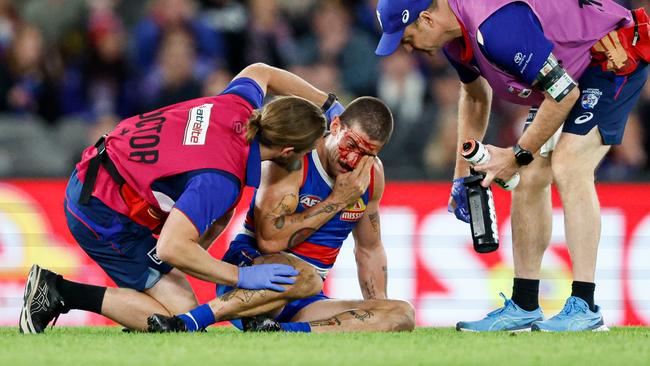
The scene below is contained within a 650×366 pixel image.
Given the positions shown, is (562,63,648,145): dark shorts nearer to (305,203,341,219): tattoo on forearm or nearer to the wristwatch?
the wristwatch

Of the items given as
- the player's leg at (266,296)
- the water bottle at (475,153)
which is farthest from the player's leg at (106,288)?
the water bottle at (475,153)

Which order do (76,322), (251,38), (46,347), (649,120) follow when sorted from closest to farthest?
(46,347), (76,322), (649,120), (251,38)

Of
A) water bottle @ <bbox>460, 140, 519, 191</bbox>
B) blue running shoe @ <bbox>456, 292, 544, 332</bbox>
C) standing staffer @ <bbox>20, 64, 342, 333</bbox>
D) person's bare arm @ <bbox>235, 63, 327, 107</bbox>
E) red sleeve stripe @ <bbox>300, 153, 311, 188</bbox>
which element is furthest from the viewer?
person's bare arm @ <bbox>235, 63, 327, 107</bbox>

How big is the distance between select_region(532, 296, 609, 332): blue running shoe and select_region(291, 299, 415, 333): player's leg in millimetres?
798

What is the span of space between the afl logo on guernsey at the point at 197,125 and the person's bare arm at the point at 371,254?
1.37 meters

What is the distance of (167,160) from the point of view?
253 inches

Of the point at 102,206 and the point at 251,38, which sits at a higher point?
the point at 251,38

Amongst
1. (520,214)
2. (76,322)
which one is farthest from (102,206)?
(76,322)

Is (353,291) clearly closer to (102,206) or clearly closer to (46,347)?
(102,206)

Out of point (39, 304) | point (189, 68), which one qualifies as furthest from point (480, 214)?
point (189, 68)

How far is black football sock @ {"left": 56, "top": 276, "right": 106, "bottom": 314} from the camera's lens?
6941 millimetres

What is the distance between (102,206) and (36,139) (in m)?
4.95

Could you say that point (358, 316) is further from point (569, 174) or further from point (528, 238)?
point (569, 174)

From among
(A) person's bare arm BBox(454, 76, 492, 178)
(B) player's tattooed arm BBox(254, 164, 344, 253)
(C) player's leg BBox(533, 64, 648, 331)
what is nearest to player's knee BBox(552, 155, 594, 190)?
(C) player's leg BBox(533, 64, 648, 331)
